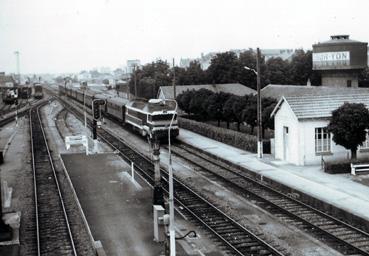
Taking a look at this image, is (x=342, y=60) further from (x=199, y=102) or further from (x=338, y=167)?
(x=338, y=167)

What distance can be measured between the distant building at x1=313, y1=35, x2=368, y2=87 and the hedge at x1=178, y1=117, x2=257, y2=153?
19709mm

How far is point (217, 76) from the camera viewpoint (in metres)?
81.8

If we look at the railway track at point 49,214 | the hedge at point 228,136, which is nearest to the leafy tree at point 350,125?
the hedge at point 228,136

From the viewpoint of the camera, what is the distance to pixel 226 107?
45.1 metres

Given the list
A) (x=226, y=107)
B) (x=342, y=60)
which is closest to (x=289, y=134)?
(x=226, y=107)

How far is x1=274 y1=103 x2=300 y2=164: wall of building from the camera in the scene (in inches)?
1153

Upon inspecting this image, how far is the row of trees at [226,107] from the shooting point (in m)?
39.3

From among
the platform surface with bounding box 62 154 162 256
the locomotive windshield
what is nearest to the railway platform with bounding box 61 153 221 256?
the platform surface with bounding box 62 154 162 256

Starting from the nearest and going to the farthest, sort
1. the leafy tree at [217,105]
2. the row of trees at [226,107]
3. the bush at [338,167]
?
the bush at [338,167], the row of trees at [226,107], the leafy tree at [217,105]

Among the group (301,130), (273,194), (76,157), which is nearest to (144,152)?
(76,157)

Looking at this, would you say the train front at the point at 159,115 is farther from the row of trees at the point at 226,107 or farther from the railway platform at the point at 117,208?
the railway platform at the point at 117,208

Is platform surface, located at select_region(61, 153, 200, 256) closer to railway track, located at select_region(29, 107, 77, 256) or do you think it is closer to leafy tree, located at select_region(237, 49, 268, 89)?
railway track, located at select_region(29, 107, 77, 256)

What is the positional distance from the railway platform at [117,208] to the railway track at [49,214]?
935 mm

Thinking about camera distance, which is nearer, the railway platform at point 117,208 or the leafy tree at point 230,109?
the railway platform at point 117,208
